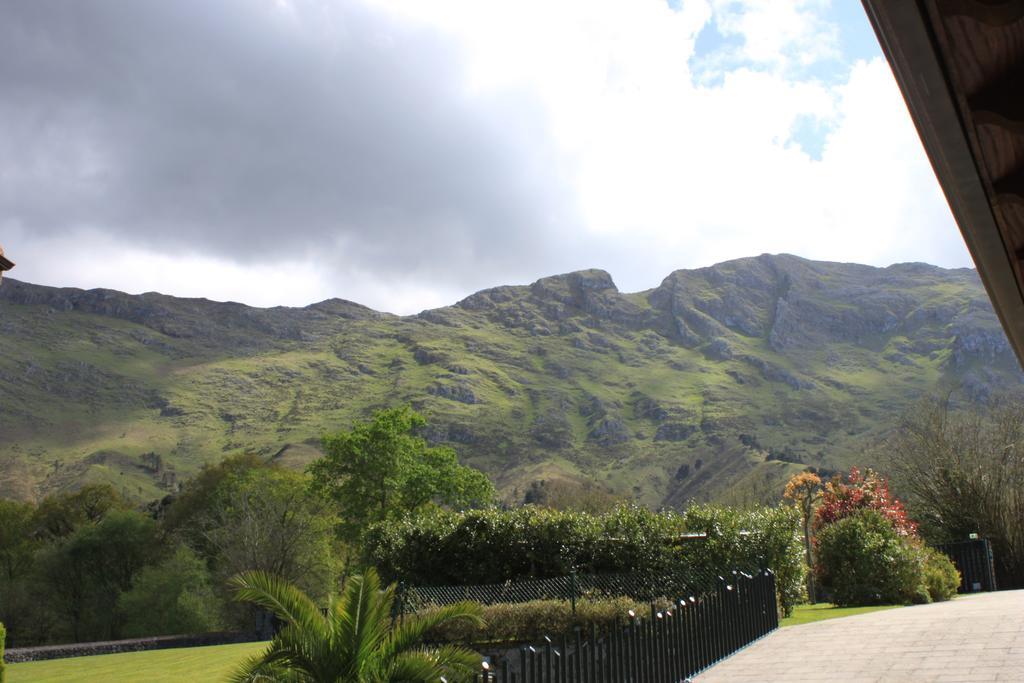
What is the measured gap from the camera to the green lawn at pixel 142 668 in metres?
20.3

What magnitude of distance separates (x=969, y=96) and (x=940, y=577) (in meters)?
22.6

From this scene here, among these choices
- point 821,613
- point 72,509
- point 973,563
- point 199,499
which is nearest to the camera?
point 821,613

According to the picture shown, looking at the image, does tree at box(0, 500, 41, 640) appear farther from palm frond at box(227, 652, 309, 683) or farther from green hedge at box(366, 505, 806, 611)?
A: palm frond at box(227, 652, 309, 683)

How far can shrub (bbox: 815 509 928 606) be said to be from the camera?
20703mm

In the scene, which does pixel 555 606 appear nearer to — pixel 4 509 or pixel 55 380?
pixel 4 509

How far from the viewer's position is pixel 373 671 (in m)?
9.53

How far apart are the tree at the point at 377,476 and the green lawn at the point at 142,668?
16258mm

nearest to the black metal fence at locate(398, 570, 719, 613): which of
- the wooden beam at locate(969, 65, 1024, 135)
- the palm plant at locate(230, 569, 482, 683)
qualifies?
the palm plant at locate(230, 569, 482, 683)

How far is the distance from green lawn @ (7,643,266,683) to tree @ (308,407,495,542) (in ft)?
53.3

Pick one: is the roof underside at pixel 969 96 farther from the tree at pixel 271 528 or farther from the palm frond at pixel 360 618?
the tree at pixel 271 528

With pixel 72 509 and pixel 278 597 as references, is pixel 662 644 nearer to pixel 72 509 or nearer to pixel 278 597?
pixel 278 597

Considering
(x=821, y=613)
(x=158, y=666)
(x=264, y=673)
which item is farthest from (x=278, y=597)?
(x=158, y=666)

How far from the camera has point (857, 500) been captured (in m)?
27.5

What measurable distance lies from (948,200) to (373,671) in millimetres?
8874
